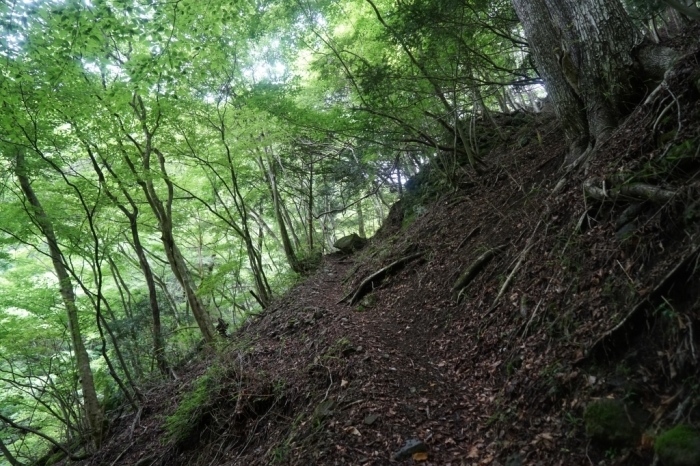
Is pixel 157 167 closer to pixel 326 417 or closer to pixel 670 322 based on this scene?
pixel 326 417

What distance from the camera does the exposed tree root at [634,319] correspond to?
108 inches

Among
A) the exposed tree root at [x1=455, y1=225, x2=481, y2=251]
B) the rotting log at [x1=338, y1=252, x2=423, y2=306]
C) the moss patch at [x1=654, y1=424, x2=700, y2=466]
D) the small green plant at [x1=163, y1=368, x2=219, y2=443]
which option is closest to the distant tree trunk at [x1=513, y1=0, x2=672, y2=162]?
the exposed tree root at [x1=455, y1=225, x2=481, y2=251]

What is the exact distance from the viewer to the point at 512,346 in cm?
419

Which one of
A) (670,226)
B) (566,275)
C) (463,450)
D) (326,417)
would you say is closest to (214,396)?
(326,417)

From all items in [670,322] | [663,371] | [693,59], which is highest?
[693,59]

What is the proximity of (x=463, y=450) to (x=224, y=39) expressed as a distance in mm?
10483

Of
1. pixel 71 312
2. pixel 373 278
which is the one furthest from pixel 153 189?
pixel 373 278

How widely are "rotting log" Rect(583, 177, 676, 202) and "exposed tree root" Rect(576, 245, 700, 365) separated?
2.19 feet

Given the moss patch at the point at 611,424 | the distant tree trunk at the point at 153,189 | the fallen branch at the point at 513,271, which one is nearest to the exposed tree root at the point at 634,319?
the moss patch at the point at 611,424

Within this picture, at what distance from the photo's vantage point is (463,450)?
3.54 meters

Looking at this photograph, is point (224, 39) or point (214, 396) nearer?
point (214, 396)

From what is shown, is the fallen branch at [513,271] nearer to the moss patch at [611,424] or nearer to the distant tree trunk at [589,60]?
the distant tree trunk at [589,60]

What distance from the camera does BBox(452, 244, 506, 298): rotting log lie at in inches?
232

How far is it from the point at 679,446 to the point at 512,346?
2022mm
